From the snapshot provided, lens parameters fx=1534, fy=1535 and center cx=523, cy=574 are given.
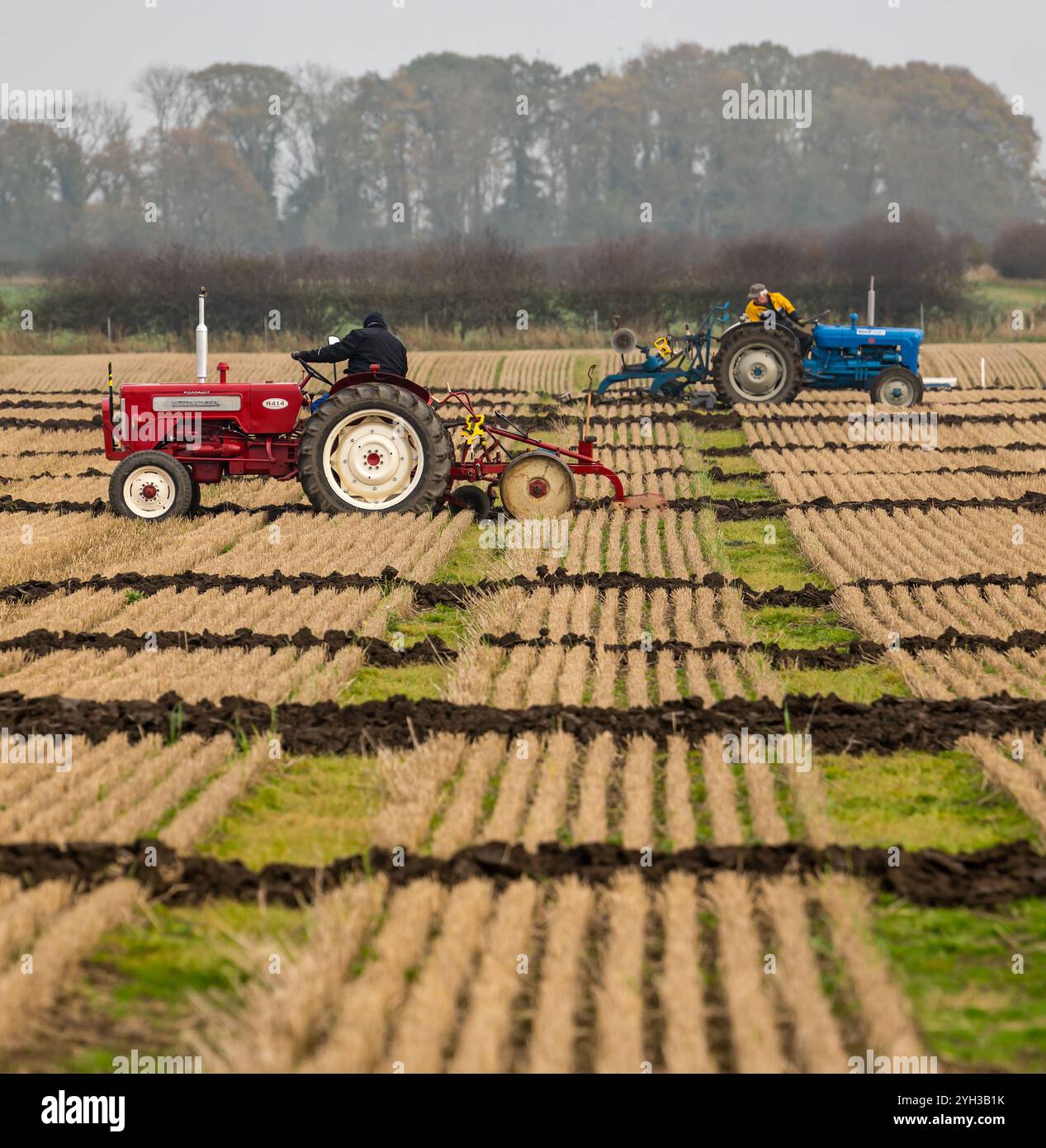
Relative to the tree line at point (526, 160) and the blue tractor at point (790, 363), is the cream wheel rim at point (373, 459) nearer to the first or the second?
the blue tractor at point (790, 363)

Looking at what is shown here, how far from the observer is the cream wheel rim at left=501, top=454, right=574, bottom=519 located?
40.6 ft

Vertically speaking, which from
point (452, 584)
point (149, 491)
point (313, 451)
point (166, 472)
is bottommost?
point (452, 584)

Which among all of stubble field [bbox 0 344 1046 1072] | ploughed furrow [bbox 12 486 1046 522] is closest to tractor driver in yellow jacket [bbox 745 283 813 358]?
ploughed furrow [bbox 12 486 1046 522]

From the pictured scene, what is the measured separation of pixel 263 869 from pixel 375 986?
3.36ft

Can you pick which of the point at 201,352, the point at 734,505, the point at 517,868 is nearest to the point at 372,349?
the point at 201,352

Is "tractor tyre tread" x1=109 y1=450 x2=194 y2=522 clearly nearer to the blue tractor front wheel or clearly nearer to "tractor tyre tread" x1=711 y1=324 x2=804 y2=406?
"tractor tyre tread" x1=711 y1=324 x2=804 y2=406

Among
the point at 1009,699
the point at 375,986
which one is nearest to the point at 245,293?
the point at 1009,699

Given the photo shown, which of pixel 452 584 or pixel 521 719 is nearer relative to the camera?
pixel 521 719

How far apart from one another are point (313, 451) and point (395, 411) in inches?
28.7

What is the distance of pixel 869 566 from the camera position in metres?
11.2

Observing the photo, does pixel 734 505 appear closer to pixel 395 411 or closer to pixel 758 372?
pixel 395 411

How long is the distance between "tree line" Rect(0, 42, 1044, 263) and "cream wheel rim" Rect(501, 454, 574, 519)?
60.8 metres

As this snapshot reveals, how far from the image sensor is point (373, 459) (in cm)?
1238

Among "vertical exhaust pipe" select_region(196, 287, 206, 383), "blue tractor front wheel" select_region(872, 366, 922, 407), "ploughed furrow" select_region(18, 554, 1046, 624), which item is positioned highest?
"vertical exhaust pipe" select_region(196, 287, 206, 383)
